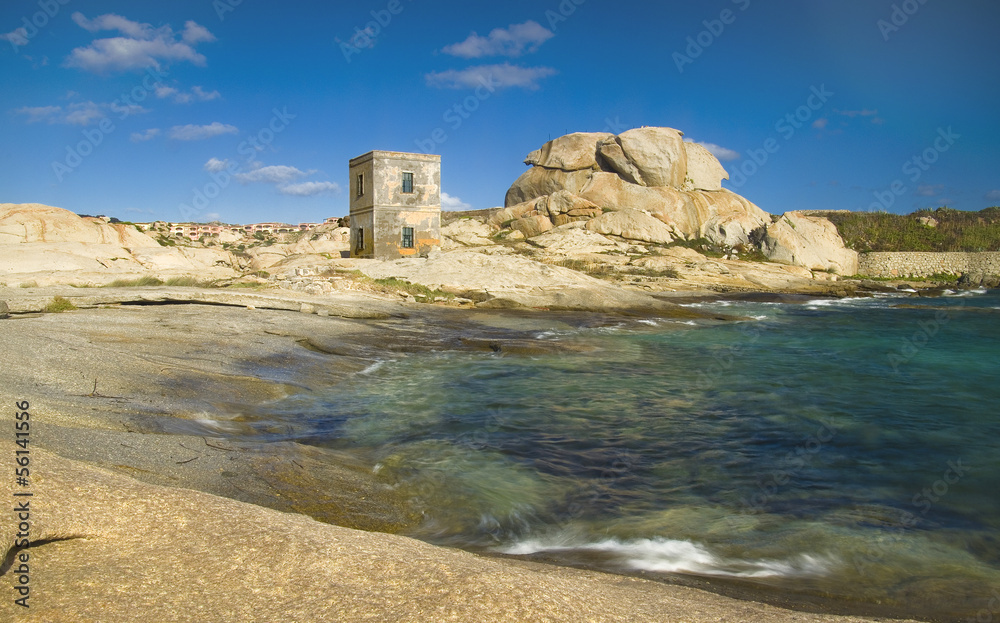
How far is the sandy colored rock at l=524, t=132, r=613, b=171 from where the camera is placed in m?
47.7

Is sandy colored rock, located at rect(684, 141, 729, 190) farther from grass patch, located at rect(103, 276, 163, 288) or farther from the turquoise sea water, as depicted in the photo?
grass patch, located at rect(103, 276, 163, 288)

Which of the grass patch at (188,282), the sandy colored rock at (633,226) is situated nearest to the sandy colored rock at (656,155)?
the sandy colored rock at (633,226)

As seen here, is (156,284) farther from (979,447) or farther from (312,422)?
(979,447)

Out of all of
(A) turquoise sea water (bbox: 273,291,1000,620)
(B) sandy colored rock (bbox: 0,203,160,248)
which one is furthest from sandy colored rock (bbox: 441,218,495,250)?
(A) turquoise sea water (bbox: 273,291,1000,620)

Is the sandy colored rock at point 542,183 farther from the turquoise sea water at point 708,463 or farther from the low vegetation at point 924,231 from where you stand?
the turquoise sea water at point 708,463

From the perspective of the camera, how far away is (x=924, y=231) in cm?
4919

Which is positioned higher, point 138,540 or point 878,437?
point 138,540

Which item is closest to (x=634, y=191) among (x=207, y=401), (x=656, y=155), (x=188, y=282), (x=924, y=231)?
(x=656, y=155)

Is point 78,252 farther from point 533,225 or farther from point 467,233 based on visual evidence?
point 533,225

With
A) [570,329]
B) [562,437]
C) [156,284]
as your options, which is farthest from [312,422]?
[156,284]

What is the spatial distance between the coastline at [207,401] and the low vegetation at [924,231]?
43499 mm

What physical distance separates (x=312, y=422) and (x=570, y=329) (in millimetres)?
12422

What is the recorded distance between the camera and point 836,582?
460cm

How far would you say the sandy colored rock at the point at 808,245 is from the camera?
40.0m
